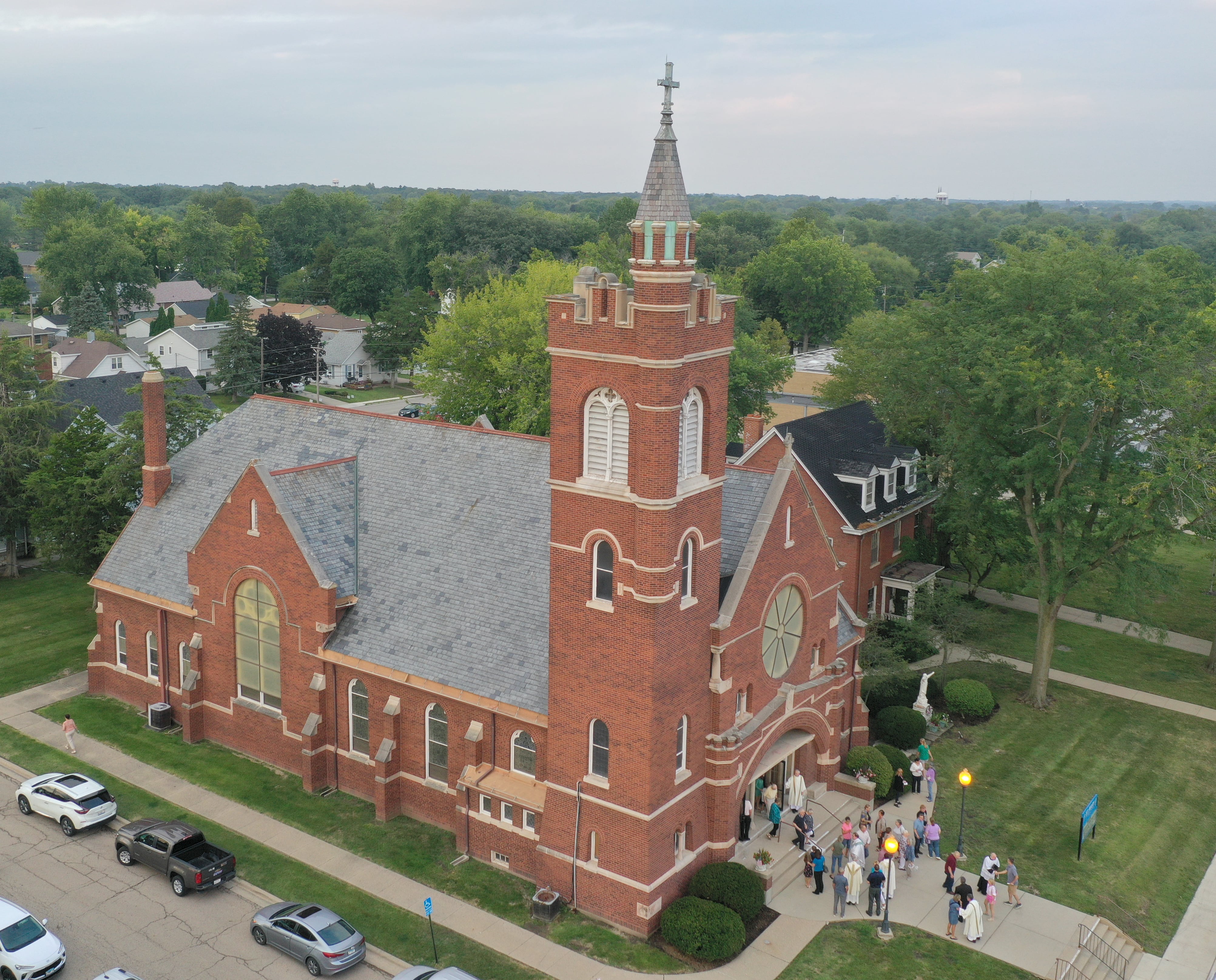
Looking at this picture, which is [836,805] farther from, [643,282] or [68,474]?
[68,474]

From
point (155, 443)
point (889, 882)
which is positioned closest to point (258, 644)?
point (155, 443)

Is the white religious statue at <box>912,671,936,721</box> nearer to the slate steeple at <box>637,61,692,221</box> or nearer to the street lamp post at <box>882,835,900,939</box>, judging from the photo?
the street lamp post at <box>882,835,900,939</box>

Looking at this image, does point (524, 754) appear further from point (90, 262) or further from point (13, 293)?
point (13, 293)

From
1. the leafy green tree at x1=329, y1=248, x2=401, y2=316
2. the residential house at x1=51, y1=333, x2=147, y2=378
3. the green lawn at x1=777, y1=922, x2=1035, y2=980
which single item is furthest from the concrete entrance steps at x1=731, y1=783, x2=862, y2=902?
the leafy green tree at x1=329, y1=248, x2=401, y2=316

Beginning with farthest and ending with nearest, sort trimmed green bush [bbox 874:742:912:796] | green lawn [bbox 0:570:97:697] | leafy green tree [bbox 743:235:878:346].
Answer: leafy green tree [bbox 743:235:878:346] → green lawn [bbox 0:570:97:697] → trimmed green bush [bbox 874:742:912:796]

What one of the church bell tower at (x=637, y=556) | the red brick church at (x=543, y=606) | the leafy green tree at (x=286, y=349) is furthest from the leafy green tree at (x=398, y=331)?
the church bell tower at (x=637, y=556)

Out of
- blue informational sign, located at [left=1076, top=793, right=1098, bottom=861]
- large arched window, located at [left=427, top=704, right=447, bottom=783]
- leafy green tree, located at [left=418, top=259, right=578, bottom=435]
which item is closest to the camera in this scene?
large arched window, located at [left=427, top=704, right=447, bottom=783]

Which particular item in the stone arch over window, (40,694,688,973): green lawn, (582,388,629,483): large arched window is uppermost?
(582,388,629,483): large arched window
